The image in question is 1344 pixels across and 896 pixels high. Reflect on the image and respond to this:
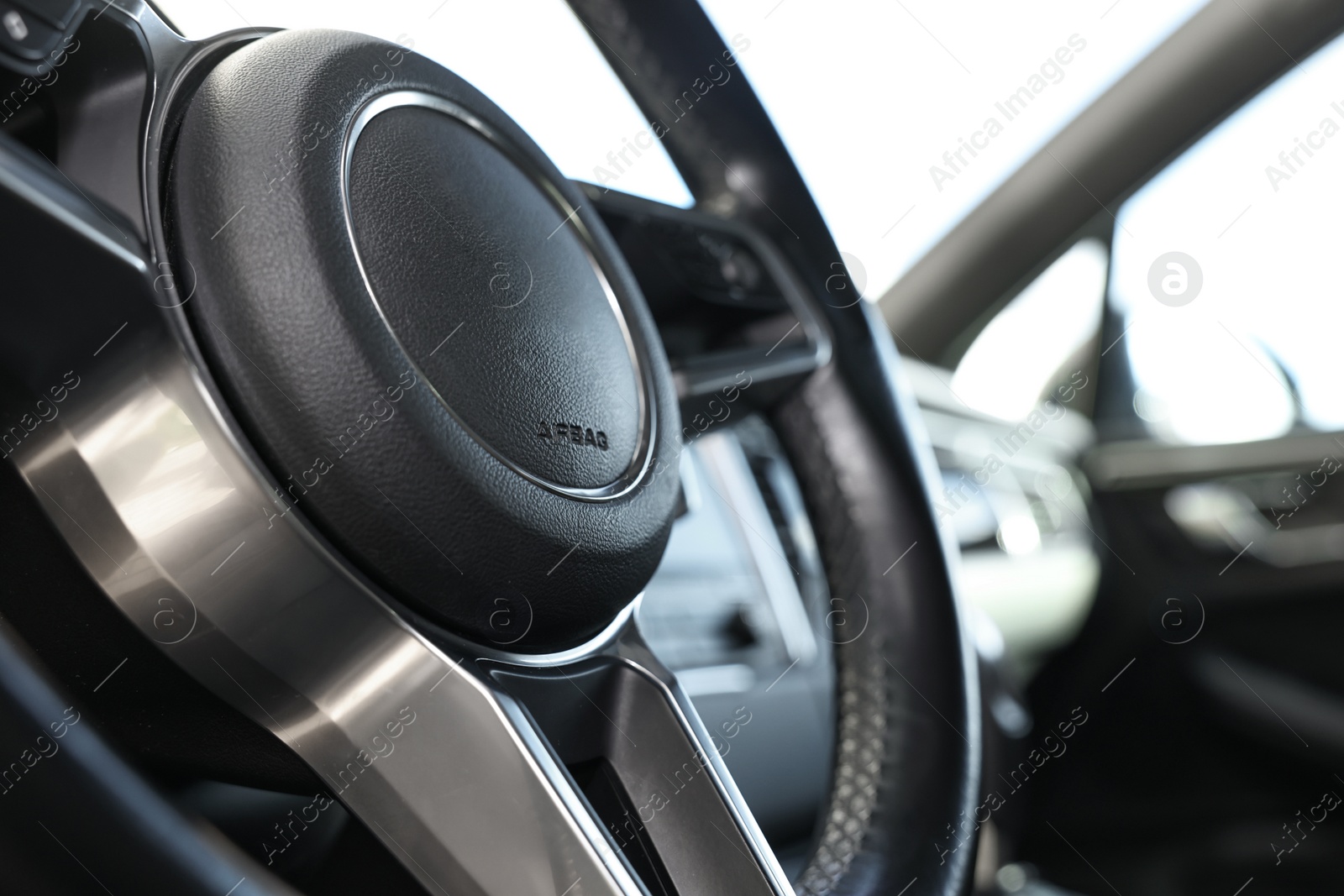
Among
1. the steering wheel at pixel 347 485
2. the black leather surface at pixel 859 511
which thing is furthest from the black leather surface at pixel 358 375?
the black leather surface at pixel 859 511

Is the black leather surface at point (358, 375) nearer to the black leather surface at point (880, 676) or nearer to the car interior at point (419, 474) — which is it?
the car interior at point (419, 474)

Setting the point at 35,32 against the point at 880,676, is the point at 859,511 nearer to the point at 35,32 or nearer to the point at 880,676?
the point at 880,676

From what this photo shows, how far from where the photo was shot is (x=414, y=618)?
0.39 metres

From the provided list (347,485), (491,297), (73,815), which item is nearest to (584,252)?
(491,297)

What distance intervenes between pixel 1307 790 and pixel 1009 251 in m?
0.96

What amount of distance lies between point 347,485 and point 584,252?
20 centimetres

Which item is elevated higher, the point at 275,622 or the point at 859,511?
the point at 275,622

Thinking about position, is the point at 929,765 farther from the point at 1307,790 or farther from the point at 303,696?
the point at 1307,790

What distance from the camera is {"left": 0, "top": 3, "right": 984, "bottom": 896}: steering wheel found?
353mm

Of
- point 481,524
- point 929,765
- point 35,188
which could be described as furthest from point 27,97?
point 929,765

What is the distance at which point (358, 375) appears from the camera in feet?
1.26

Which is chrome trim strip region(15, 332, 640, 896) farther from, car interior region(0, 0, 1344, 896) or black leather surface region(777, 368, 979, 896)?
black leather surface region(777, 368, 979, 896)

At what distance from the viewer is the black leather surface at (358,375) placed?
1.24 feet

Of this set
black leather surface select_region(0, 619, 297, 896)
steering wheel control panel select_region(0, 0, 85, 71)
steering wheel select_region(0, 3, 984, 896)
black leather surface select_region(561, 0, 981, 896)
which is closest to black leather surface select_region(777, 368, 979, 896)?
black leather surface select_region(561, 0, 981, 896)
